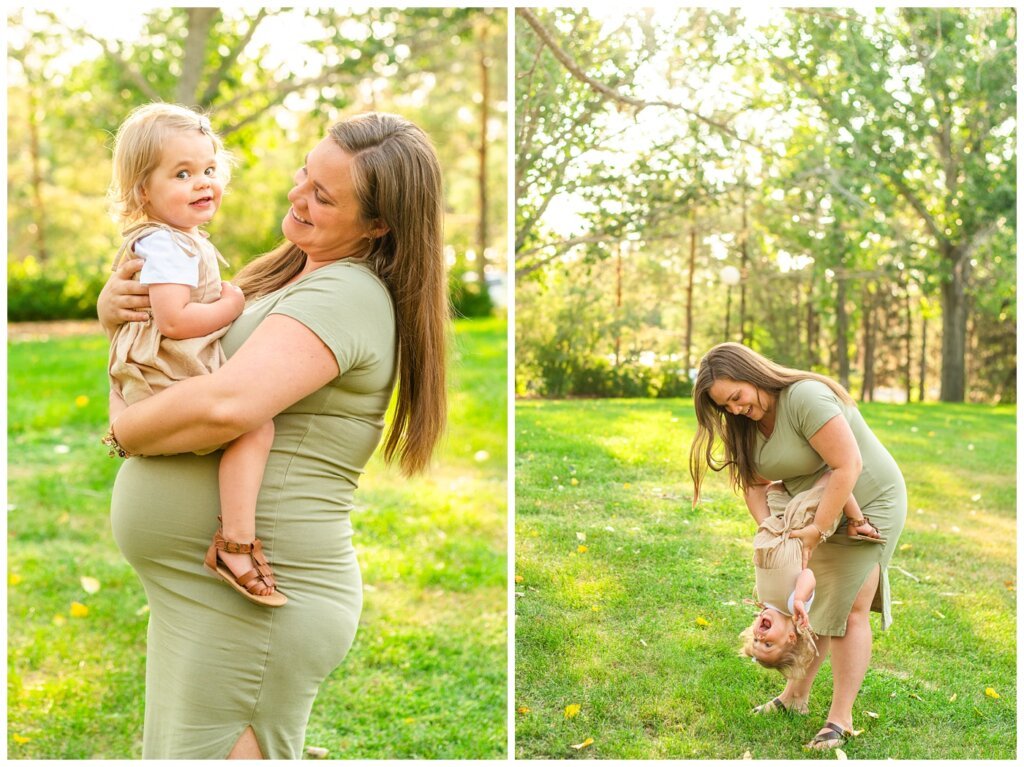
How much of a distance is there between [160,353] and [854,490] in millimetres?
1707

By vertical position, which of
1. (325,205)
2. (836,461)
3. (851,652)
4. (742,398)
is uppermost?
(325,205)

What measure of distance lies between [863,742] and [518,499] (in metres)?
1.11

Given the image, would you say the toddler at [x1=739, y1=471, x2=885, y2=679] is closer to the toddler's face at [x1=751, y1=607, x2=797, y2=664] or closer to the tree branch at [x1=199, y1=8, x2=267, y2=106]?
the toddler's face at [x1=751, y1=607, x2=797, y2=664]

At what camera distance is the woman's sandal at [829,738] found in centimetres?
262

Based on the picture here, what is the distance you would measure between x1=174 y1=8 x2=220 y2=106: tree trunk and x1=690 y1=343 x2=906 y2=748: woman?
16.2 feet

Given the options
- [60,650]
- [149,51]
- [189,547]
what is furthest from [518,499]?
[149,51]

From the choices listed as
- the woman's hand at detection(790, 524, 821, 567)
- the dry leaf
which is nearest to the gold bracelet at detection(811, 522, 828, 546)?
the woman's hand at detection(790, 524, 821, 567)

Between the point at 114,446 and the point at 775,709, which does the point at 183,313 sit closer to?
the point at 114,446

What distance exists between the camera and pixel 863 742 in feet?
8.68

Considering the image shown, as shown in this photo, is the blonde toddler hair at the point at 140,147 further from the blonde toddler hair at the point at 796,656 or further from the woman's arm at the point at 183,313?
the blonde toddler hair at the point at 796,656

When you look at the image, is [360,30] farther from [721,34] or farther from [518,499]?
[518,499]

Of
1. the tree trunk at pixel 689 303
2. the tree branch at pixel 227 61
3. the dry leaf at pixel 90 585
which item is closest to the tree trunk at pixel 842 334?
the tree trunk at pixel 689 303

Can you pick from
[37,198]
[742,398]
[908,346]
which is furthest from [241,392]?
[37,198]

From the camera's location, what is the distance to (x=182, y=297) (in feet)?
5.74
